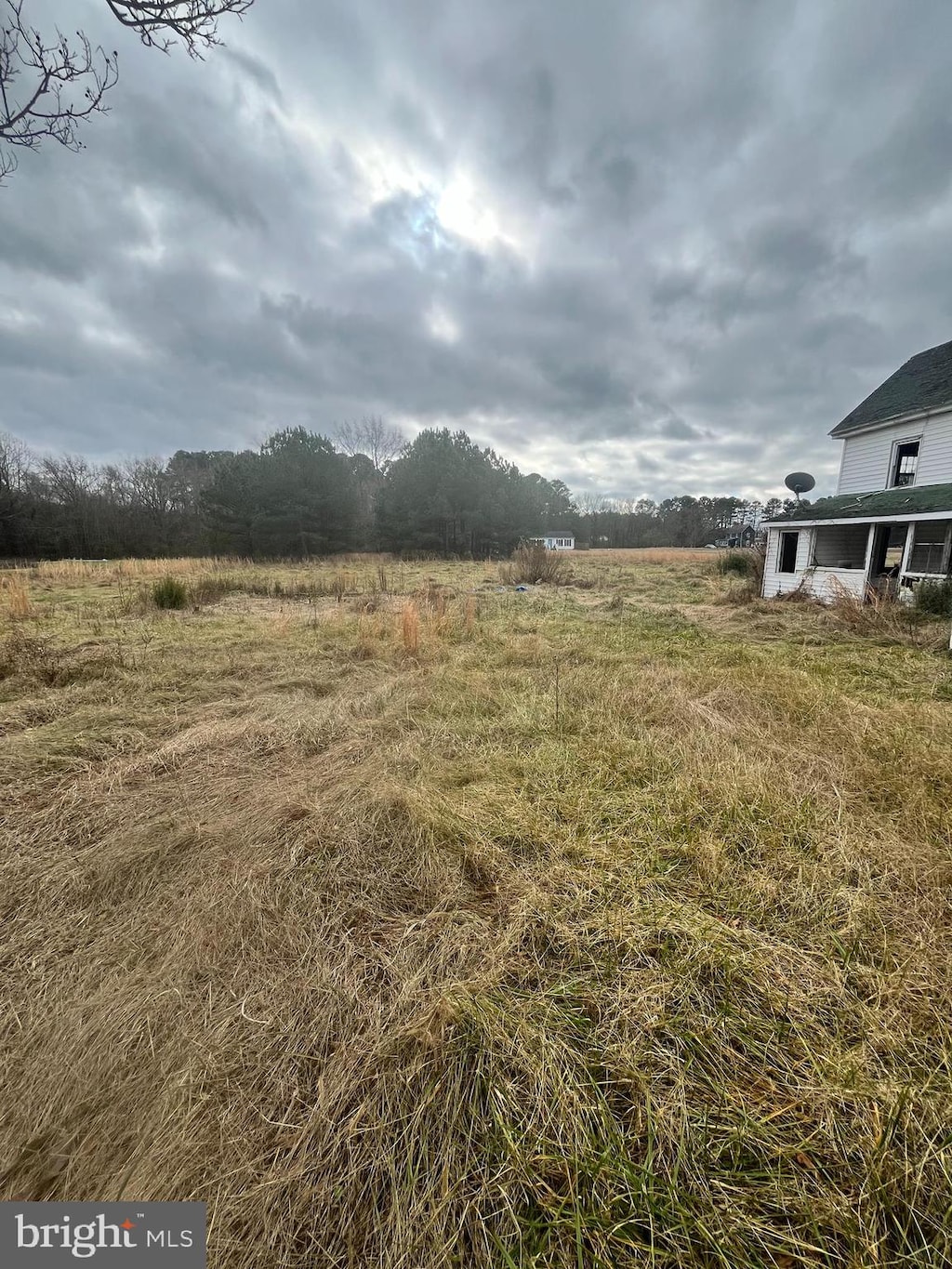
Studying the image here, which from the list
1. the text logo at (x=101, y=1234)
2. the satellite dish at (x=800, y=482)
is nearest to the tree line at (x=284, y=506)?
the satellite dish at (x=800, y=482)

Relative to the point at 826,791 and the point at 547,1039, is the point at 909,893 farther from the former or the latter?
the point at 547,1039

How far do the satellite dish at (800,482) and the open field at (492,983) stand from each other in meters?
13.9

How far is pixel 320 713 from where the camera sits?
3975 mm

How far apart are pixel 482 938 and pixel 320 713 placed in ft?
9.06

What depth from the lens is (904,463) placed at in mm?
11883

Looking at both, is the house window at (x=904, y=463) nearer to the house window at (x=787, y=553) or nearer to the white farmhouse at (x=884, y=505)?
the white farmhouse at (x=884, y=505)

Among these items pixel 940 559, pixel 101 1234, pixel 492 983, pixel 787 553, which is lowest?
pixel 101 1234

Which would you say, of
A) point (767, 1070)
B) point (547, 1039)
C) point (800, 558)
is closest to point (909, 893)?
point (767, 1070)

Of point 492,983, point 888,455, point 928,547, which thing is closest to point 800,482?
point 888,455

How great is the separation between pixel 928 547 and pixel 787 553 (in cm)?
283

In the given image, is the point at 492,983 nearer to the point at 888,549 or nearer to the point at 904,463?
the point at 888,549

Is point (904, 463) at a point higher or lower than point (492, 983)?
higher

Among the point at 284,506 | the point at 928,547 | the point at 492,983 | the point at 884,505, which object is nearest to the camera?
the point at 492,983

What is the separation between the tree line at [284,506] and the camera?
2592 centimetres
